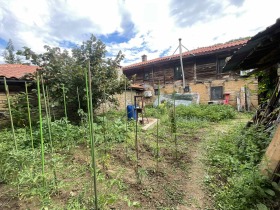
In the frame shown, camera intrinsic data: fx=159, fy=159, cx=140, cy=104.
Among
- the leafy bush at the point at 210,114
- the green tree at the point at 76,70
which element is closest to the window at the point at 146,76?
the leafy bush at the point at 210,114

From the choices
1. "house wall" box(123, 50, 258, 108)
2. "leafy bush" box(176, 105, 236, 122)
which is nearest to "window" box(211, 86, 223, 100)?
"house wall" box(123, 50, 258, 108)

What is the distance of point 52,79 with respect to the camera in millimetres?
5828

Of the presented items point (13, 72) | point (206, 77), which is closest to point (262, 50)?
point (13, 72)

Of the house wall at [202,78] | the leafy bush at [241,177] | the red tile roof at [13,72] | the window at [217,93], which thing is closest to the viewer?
the leafy bush at [241,177]

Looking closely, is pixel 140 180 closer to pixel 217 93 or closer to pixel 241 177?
pixel 241 177

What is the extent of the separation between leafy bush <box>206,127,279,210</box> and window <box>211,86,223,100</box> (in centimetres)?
896

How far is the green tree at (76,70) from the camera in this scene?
5785 mm

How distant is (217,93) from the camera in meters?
12.4

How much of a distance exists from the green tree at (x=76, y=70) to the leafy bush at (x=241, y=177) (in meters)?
4.06

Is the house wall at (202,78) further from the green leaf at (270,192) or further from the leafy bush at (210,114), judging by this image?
the green leaf at (270,192)

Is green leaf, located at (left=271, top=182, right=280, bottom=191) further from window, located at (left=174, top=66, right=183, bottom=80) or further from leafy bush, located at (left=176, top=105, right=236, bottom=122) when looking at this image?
window, located at (left=174, top=66, right=183, bottom=80)

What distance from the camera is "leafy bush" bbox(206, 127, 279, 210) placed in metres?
1.94

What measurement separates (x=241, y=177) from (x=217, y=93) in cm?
1118

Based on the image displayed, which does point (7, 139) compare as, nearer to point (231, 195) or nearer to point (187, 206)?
point (187, 206)
